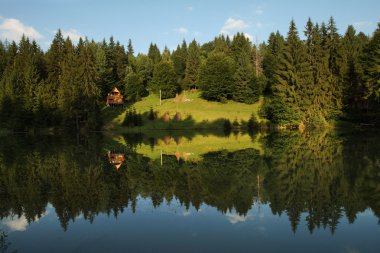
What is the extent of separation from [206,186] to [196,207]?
359 centimetres

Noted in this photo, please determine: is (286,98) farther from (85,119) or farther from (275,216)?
(275,216)

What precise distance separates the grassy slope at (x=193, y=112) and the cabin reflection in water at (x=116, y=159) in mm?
43368

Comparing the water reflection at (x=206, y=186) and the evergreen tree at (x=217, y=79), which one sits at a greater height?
the evergreen tree at (x=217, y=79)

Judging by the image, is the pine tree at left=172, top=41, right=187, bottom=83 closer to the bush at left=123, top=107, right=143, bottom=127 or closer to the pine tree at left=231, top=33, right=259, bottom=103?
the pine tree at left=231, top=33, right=259, bottom=103

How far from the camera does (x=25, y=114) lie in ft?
253

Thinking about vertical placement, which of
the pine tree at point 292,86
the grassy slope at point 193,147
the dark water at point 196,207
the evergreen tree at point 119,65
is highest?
the evergreen tree at point 119,65

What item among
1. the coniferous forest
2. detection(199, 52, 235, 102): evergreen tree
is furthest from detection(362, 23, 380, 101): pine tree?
detection(199, 52, 235, 102): evergreen tree

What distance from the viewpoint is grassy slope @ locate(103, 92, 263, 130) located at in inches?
3095

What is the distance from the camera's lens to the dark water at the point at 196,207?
11414mm

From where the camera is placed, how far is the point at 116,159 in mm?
31500

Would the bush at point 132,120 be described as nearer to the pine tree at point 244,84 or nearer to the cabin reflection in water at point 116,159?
the pine tree at point 244,84

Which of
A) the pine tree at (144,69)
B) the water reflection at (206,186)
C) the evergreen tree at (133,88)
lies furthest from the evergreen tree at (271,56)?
the water reflection at (206,186)

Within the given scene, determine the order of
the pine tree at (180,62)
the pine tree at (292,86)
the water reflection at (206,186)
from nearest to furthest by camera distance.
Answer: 1. the water reflection at (206,186)
2. the pine tree at (292,86)
3. the pine tree at (180,62)

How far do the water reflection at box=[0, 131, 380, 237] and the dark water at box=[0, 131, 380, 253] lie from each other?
0.05 m
